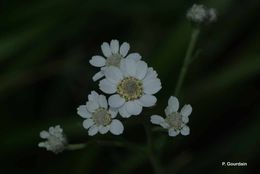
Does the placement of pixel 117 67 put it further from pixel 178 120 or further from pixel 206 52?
pixel 206 52

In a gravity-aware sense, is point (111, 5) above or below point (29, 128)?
above

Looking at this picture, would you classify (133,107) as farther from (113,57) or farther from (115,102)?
(113,57)

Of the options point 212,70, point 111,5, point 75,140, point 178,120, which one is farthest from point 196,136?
point 178,120

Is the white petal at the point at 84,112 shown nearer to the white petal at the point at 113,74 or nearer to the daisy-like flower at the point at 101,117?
the daisy-like flower at the point at 101,117

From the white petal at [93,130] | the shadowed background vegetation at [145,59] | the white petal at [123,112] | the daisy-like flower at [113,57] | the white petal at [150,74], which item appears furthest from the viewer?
the shadowed background vegetation at [145,59]

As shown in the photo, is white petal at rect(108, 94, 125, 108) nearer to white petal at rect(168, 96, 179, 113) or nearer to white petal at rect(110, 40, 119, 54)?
white petal at rect(168, 96, 179, 113)

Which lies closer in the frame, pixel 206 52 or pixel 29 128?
pixel 29 128

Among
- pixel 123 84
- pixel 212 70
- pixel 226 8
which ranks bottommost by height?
pixel 123 84

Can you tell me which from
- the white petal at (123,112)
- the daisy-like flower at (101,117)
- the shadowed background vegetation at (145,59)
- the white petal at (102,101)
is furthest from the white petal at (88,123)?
the shadowed background vegetation at (145,59)
